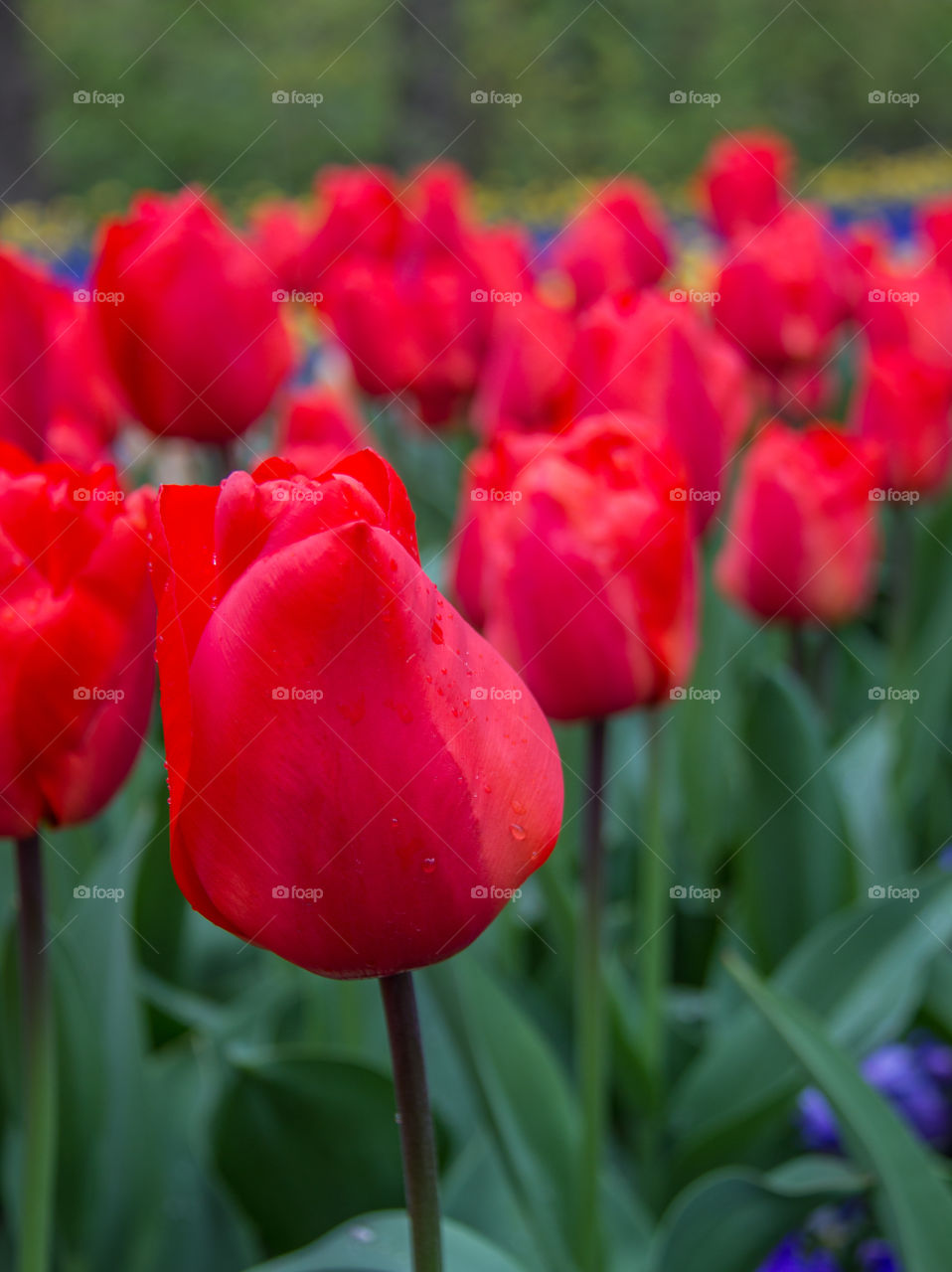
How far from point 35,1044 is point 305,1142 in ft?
1.37

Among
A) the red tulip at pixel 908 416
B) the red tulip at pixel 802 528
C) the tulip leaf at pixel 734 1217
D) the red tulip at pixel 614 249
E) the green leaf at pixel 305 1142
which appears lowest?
the tulip leaf at pixel 734 1217

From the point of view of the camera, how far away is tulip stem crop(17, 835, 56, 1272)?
68 cm

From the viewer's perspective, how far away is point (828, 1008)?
1.22m

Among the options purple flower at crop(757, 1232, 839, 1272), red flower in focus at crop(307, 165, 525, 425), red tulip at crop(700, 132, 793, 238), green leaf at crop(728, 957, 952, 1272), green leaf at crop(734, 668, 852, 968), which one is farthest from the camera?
red tulip at crop(700, 132, 793, 238)

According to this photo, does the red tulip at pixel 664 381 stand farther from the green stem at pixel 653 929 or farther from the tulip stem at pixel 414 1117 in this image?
the tulip stem at pixel 414 1117

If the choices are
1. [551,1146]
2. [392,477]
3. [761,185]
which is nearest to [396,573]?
[392,477]

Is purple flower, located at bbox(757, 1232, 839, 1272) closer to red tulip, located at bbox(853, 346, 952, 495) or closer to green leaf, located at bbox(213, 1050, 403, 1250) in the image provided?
green leaf, located at bbox(213, 1050, 403, 1250)

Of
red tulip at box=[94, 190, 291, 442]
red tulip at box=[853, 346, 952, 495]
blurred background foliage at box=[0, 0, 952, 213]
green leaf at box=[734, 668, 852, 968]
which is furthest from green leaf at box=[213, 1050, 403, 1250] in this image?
blurred background foliage at box=[0, 0, 952, 213]

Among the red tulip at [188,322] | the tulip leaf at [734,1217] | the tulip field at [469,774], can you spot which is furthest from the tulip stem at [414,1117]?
the red tulip at [188,322]

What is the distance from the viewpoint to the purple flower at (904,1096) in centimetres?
122

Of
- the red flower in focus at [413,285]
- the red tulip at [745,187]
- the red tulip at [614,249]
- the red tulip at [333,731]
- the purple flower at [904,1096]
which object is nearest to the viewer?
the red tulip at [333,731]

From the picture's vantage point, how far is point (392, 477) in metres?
0.48

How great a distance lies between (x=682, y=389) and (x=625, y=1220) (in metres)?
0.66

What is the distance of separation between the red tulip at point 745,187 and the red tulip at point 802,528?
0.94 metres
